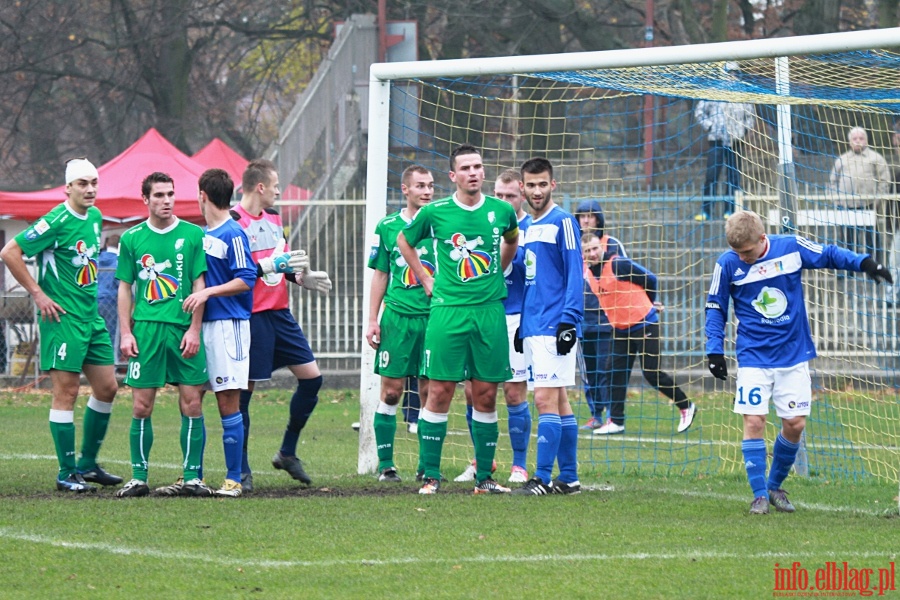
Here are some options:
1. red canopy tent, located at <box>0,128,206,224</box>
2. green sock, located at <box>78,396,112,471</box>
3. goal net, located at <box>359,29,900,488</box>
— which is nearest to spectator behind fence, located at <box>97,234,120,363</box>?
red canopy tent, located at <box>0,128,206,224</box>

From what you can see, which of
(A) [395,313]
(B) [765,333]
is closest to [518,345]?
(A) [395,313]

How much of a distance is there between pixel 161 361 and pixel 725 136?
6.90 meters

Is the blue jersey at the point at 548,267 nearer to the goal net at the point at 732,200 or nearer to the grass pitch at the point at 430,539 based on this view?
the grass pitch at the point at 430,539

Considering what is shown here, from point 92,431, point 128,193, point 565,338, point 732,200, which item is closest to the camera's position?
point 565,338

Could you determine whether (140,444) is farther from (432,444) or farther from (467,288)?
(467,288)

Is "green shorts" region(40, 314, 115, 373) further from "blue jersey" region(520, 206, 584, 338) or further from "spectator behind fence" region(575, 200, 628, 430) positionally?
"spectator behind fence" region(575, 200, 628, 430)

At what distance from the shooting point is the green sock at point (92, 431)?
28.3 feet

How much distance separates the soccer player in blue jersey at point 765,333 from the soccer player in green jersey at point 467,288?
4.53 ft

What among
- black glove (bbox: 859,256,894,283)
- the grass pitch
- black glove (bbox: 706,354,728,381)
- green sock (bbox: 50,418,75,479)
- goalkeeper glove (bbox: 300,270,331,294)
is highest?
black glove (bbox: 859,256,894,283)

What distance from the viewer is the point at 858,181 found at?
13.8 m

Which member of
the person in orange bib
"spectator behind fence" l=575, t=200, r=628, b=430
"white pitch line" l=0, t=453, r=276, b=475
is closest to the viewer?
"white pitch line" l=0, t=453, r=276, b=475

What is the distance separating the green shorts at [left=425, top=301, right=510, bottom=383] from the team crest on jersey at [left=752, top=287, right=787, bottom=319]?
1617mm

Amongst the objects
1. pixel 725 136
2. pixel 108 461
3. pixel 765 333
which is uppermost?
pixel 725 136

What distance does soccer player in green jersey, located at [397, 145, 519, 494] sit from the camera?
26.4 ft
